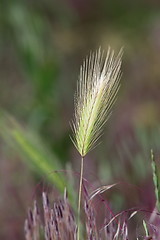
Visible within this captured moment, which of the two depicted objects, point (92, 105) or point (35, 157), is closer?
point (92, 105)

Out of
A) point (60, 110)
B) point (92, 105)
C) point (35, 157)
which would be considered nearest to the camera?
point (92, 105)

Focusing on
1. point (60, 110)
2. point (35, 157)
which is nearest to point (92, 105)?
point (35, 157)

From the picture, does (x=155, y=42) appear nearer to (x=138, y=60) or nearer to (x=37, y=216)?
(x=138, y=60)

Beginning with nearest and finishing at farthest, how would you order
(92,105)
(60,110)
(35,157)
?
1. (92,105)
2. (35,157)
3. (60,110)

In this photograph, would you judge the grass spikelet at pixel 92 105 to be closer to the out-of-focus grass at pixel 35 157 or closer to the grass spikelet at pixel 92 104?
the grass spikelet at pixel 92 104

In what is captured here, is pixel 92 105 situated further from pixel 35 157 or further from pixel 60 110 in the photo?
pixel 60 110

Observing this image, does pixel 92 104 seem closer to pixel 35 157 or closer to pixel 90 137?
pixel 90 137

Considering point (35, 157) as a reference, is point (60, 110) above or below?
above

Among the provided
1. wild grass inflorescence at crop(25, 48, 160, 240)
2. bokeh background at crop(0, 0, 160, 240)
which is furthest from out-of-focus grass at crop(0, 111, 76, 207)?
wild grass inflorescence at crop(25, 48, 160, 240)
